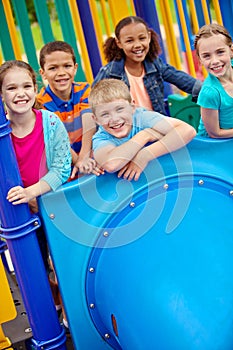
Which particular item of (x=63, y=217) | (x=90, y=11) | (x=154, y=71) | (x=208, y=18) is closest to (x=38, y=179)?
(x=63, y=217)

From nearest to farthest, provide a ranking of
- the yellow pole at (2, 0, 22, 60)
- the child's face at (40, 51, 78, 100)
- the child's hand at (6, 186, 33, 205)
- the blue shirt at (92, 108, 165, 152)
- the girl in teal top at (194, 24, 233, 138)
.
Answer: the child's hand at (6, 186, 33, 205) < the blue shirt at (92, 108, 165, 152) < the girl in teal top at (194, 24, 233, 138) < the child's face at (40, 51, 78, 100) < the yellow pole at (2, 0, 22, 60)

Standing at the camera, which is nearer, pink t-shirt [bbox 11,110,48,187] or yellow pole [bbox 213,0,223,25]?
pink t-shirt [bbox 11,110,48,187]

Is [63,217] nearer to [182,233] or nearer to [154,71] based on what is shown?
[182,233]

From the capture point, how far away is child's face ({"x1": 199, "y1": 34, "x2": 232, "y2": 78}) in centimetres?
294

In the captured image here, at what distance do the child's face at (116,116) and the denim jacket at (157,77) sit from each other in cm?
95

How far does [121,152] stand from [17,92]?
490mm

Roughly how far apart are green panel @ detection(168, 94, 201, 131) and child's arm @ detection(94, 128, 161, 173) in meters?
1.51

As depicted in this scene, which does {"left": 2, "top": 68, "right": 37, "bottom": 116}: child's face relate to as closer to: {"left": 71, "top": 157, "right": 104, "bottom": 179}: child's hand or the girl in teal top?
{"left": 71, "top": 157, "right": 104, "bottom": 179}: child's hand

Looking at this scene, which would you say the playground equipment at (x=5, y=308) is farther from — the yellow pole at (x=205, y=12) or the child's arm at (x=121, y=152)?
the yellow pole at (x=205, y=12)

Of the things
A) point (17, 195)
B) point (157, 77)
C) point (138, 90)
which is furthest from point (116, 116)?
point (157, 77)

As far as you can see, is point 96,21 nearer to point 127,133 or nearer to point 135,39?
point 135,39

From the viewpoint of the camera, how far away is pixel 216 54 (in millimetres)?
2959

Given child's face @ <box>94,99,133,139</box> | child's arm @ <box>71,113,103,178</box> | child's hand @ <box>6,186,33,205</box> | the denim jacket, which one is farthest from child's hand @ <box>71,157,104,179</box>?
the denim jacket

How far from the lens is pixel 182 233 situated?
2693mm
